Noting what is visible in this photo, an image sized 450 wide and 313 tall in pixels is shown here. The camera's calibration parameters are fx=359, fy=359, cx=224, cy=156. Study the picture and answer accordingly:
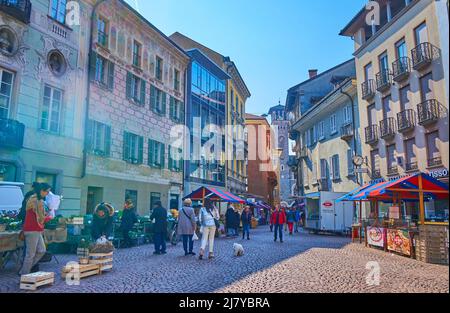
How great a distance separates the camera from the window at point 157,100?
2344 centimetres

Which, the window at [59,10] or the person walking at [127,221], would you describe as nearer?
the person walking at [127,221]

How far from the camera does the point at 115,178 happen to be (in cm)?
1936

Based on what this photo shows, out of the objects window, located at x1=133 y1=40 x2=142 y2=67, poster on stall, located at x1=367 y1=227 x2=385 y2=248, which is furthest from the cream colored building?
window, located at x1=133 y1=40 x2=142 y2=67

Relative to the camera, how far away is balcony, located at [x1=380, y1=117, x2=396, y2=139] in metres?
21.1

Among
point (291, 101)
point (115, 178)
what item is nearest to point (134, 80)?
point (115, 178)

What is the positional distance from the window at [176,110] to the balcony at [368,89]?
42.5ft

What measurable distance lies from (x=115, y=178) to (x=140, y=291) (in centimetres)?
1347

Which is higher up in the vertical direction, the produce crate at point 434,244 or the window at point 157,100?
the window at point 157,100

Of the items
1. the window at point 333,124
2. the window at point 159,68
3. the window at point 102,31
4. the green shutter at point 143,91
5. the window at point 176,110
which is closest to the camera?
the window at point 102,31

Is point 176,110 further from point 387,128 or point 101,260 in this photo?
point 101,260

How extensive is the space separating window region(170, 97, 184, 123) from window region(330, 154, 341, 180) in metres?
12.6

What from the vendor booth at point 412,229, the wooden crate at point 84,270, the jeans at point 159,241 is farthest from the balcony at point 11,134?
the vendor booth at point 412,229

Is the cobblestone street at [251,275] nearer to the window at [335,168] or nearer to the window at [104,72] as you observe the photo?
the window at [104,72]
